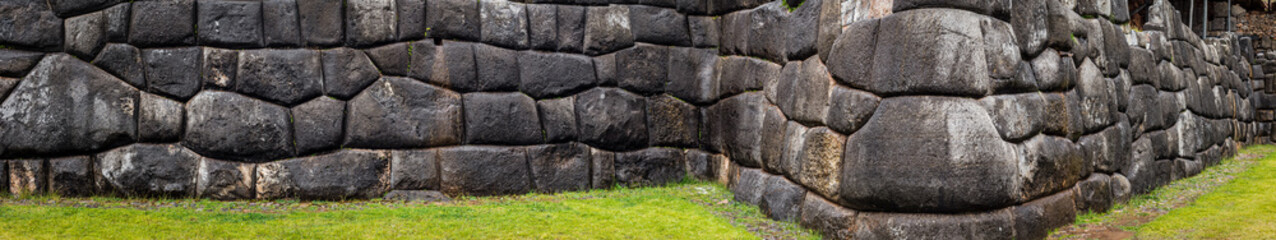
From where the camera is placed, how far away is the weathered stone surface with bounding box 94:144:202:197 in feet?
16.9

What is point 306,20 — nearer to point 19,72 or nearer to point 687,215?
point 19,72

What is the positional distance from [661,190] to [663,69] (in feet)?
3.20

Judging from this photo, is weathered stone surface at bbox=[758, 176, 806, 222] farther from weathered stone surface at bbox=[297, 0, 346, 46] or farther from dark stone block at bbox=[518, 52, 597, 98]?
weathered stone surface at bbox=[297, 0, 346, 46]

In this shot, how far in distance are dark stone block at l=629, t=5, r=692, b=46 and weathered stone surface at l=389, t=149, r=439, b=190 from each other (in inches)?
72.5

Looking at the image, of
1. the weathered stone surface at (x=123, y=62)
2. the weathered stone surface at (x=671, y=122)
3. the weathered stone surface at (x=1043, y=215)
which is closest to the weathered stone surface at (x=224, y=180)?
the weathered stone surface at (x=123, y=62)

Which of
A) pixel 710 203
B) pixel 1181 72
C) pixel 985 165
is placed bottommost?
pixel 710 203

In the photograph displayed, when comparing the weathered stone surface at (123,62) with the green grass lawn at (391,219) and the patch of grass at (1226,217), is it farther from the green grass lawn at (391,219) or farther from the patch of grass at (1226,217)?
the patch of grass at (1226,217)

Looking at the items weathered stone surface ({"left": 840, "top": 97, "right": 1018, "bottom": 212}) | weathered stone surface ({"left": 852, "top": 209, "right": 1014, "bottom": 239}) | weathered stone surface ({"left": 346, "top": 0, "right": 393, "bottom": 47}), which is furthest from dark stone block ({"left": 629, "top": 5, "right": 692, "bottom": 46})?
weathered stone surface ({"left": 852, "top": 209, "right": 1014, "bottom": 239})

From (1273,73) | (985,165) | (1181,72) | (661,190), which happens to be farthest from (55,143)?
(1273,73)

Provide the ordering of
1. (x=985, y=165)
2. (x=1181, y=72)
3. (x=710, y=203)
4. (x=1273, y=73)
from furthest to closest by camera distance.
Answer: (x=1273, y=73)
(x=1181, y=72)
(x=710, y=203)
(x=985, y=165)

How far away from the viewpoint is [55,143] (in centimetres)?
509

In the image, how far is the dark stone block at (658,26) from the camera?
6.13 meters

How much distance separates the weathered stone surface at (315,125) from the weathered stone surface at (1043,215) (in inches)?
170

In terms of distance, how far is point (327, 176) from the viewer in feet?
17.6
